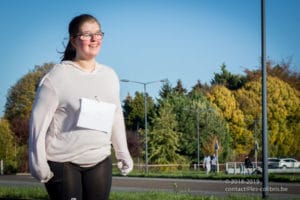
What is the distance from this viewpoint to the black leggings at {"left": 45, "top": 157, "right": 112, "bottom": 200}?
11.2ft

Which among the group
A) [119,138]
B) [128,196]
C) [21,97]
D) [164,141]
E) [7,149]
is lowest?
[128,196]

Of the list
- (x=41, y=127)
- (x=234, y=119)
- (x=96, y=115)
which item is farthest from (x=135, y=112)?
(x=41, y=127)

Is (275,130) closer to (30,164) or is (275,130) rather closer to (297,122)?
(297,122)

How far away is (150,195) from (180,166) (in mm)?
40365

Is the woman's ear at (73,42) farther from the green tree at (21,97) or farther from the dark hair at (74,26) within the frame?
the green tree at (21,97)

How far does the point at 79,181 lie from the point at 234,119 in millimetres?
61737

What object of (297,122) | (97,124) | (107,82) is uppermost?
(297,122)

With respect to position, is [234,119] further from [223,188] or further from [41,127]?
[41,127]

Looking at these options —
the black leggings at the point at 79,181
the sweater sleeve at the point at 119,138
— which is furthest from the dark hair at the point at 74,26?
the black leggings at the point at 79,181

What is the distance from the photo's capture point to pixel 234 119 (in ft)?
212

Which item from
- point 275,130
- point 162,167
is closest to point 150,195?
point 162,167

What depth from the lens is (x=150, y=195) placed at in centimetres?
1748

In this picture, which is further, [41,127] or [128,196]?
[128,196]

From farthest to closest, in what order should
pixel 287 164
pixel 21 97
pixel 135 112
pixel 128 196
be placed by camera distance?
1. pixel 135 112
2. pixel 21 97
3. pixel 287 164
4. pixel 128 196
